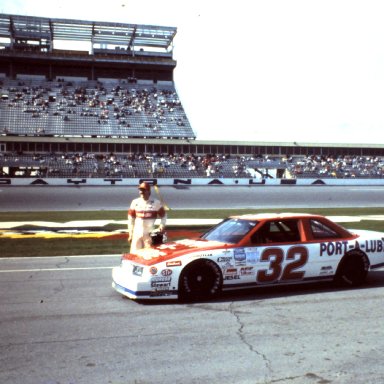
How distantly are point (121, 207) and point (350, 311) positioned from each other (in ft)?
79.1

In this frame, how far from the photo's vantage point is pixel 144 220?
852 centimetres

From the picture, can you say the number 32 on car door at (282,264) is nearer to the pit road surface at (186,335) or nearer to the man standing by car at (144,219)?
the pit road surface at (186,335)

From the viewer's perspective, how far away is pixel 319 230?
7777 mm

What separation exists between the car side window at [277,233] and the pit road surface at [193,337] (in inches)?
29.7

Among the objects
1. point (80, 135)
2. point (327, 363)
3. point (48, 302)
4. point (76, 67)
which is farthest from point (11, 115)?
point (327, 363)

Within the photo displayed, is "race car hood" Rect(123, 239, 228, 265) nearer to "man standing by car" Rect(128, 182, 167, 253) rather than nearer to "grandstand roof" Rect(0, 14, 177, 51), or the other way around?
"man standing by car" Rect(128, 182, 167, 253)

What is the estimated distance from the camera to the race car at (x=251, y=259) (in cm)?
668

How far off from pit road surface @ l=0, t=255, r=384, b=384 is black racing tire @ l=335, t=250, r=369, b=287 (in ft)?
0.63

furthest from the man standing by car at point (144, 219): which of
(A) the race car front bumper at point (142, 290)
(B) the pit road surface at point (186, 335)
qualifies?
(A) the race car front bumper at point (142, 290)

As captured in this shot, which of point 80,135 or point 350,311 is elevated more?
point 80,135

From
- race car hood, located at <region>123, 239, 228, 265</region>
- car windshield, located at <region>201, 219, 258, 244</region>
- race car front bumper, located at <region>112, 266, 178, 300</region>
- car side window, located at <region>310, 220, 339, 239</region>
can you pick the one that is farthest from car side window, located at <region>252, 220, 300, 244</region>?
race car front bumper, located at <region>112, 266, 178, 300</region>

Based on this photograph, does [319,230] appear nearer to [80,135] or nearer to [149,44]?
[80,135]

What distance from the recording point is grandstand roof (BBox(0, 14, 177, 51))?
57.1m

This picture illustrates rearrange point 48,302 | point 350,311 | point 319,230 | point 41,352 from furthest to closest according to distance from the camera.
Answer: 1. point 319,230
2. point 48,302
3. point 350,311
4. point 41,352
